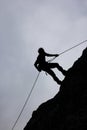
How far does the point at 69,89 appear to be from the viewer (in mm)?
20578

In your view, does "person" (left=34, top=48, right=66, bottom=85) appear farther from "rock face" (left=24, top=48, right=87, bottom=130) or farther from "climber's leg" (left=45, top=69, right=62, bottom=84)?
"rock face" (left=24, top=48, right=87, bottom=130)

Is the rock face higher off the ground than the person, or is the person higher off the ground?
the person

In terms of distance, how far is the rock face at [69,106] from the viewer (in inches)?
709

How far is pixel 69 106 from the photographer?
1983 cm

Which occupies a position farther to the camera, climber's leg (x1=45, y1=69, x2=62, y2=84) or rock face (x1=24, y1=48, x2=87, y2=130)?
climber's leg (x1=45, y1=69, x2=62, y2=84)

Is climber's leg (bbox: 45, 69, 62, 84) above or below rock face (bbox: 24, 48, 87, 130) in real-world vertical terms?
above

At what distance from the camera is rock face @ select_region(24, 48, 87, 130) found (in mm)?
18000

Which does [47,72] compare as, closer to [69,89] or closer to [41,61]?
[41,61]

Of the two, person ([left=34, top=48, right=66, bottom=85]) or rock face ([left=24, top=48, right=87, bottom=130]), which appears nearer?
rock face ([left=24, top=48, right=87, bottom=130])

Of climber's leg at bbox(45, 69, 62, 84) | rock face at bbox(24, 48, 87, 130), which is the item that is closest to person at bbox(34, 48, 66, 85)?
climber's leg at bbox(45, 69, 62, 84)

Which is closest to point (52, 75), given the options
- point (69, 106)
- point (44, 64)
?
A: point (44, 64)

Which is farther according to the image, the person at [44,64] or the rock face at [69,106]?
the person at [44,64]

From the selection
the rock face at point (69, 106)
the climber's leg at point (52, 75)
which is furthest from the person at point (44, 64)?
the rock face at point (69, 106)

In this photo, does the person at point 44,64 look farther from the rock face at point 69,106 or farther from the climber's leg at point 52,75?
the rock face at point 69,106
